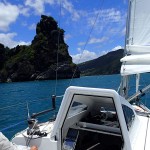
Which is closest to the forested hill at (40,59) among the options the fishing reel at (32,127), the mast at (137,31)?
the mast at (137,31)

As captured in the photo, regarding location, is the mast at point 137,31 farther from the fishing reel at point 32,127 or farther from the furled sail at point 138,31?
the fishing reel at point 32,127

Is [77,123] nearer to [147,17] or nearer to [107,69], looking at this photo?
[147,17]

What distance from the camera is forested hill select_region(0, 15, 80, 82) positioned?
393 feet

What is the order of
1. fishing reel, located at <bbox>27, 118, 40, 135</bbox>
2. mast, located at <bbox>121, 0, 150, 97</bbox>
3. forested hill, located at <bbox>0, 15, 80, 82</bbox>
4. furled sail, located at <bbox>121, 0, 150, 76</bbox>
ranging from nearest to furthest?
fishing reel, located at <bbox>27, 118, 40, 135</bbox>
furled sail, located at <bbox>121, 0, 150, 76</bbox>
mast, located at <bbox>121, 0, 150, 97</bbox>
forested hill, located at <bbox>0, 15, 80, 82</bbox>

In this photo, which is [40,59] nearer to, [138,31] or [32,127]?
[138,31]

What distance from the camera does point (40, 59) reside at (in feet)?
424

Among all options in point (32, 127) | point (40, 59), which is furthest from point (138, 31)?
point (40, 59)

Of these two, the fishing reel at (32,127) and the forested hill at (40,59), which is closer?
the fishing reel at (32,127)

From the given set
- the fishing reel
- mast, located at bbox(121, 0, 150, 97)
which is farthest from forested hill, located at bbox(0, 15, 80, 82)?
the fishing reel

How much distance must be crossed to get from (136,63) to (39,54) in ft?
404

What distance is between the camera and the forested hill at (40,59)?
4715 inches

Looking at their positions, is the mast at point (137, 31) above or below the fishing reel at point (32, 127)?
above

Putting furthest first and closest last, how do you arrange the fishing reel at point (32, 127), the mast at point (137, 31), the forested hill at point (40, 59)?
the forested hill at point (40, 59) → the mast at point (137, 31) → the fishing reel at point (32, 127)

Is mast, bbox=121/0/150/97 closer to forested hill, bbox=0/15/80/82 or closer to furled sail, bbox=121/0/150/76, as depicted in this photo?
furled sail, bbox=121/0/150/76
